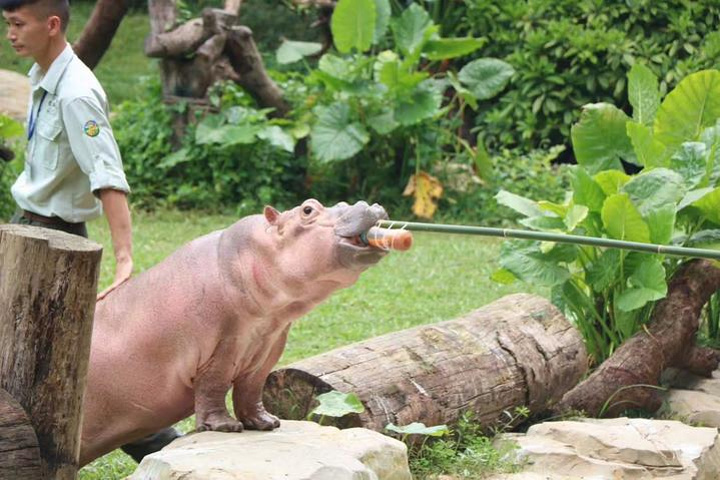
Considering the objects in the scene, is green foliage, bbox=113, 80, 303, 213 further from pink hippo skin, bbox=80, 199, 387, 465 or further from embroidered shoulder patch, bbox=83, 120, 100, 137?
pink hippo skin, bbox=80, 199, 387, 465

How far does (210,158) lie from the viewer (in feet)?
34.8

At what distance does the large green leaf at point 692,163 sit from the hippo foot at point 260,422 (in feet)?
9.20

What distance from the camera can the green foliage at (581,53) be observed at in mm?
11938

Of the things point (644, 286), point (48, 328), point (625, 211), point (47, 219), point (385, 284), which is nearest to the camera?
point (48, 328)

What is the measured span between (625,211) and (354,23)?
5.67 meters

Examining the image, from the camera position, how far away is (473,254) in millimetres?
9680

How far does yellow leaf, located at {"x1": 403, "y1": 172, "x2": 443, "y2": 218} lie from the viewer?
10.7 meters

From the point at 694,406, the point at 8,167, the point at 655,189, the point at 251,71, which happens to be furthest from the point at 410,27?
the point at 694,406

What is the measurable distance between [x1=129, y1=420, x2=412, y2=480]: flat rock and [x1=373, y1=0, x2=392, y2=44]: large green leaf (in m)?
7.45

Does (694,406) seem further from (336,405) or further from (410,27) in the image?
(410,27)

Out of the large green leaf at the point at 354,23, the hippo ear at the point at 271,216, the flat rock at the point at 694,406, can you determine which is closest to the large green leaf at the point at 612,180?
the flat rock at the point at 694,406

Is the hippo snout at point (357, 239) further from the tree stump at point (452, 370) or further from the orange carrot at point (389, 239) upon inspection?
the tree stump at point (452, 370)

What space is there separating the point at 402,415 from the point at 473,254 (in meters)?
4.97

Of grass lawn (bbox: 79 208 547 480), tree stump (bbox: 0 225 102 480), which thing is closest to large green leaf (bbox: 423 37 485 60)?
grass lawn (bbox: 79 208 547 480)
